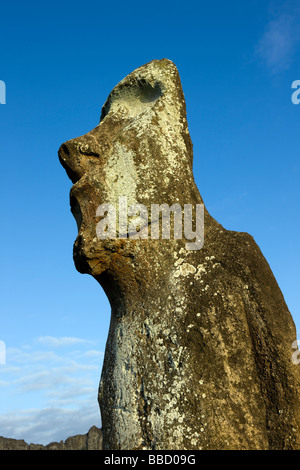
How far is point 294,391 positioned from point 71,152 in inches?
106

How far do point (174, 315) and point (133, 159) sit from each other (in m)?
1.44

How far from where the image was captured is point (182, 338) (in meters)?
3.87

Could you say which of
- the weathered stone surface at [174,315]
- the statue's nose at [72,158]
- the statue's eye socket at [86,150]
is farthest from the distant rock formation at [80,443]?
the statue's eye socket at [86,150]

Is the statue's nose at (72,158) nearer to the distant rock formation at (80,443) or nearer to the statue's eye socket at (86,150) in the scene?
the statue's eye socket at (86,150)

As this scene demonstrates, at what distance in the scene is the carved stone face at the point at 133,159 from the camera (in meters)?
4.36

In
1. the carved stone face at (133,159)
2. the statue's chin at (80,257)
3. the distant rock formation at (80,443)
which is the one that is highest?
the carved stone face at (133,159)

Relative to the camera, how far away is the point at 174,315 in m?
3.99

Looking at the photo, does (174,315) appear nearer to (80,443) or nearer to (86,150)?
(86,150)

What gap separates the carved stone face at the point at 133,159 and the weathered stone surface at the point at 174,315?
10 millimetres

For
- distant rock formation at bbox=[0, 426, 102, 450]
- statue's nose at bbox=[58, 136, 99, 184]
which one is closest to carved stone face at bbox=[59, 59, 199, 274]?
statue's nose at bbox=[58, 136, 99, 184]

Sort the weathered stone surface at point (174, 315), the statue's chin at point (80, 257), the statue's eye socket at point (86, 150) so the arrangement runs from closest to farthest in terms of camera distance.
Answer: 1. the weathered stone surface at point (174, 315)
2. the statue's chin at point (80, 257)
3. the statue's eye socket at point (86, 150)

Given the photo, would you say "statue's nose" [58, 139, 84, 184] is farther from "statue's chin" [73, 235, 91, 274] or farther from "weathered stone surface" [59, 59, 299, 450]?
"statue's chin" [73, 235, 91, 274]

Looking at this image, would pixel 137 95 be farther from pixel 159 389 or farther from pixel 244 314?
pixel 159 389

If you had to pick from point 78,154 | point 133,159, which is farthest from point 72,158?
point 133,159
